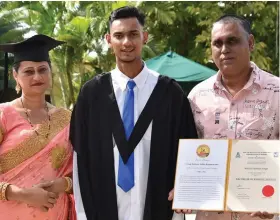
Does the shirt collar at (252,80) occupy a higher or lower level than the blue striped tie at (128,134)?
higher

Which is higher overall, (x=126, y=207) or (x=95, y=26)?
(x=126, y=207)

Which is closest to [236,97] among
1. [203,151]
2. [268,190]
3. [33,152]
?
[203,151]

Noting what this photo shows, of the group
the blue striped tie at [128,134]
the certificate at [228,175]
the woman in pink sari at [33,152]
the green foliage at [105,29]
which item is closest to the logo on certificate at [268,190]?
the certificate at [228,175]

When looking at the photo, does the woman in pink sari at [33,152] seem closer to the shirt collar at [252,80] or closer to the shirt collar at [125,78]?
the shirt collar at [125,78]

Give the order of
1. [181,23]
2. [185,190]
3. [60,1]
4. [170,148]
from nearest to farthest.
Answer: [185,190]
[170,148]
[181,23]
[60,1]

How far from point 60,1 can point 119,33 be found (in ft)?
50.3

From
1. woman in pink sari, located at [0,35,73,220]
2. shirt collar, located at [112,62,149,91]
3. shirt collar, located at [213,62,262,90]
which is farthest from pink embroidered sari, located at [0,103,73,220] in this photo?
shirt collar, located at [213,62,262,90]

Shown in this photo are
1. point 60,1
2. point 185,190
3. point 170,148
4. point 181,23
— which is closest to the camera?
point 185,190

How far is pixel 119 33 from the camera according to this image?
3.94m

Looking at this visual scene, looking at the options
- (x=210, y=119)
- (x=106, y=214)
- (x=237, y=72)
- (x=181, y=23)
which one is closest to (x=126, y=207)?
(x=106, y=214)

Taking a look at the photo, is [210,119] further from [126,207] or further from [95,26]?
[95,26]

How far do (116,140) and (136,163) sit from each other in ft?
0.64

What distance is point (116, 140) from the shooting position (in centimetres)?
386

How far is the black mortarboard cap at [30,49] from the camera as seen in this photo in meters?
4.09
